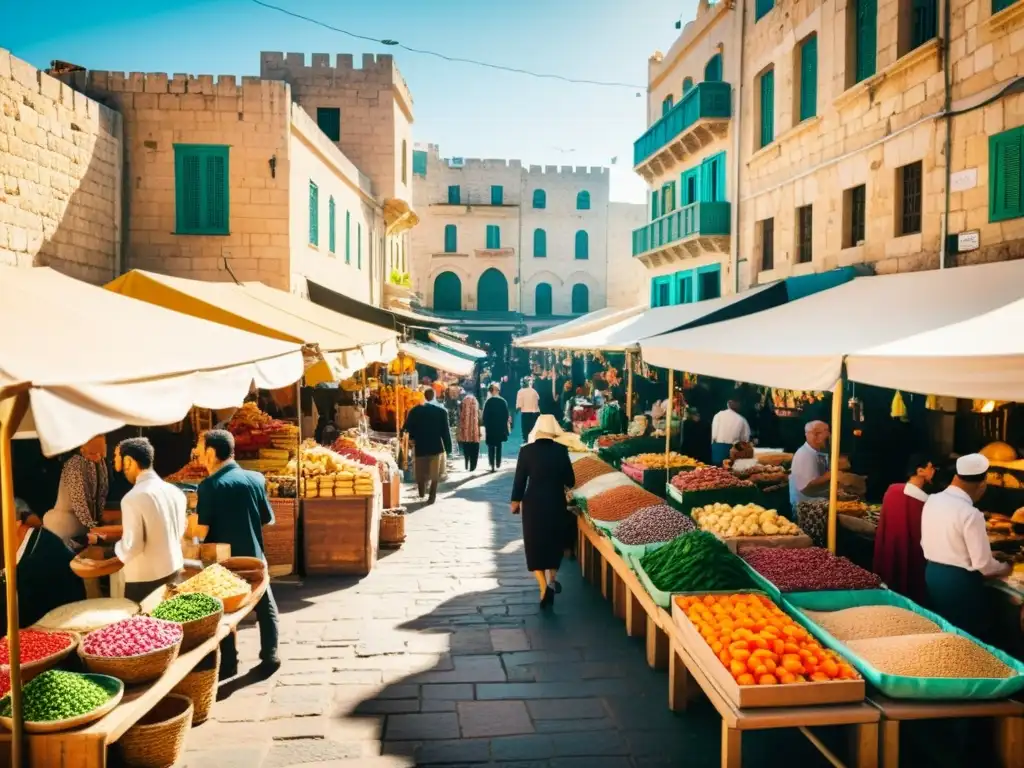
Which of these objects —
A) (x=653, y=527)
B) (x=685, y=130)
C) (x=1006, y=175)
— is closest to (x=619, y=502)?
(x=653, y=527)

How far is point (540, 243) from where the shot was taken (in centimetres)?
4528

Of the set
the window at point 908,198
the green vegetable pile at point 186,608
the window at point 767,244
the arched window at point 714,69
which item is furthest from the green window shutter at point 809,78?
the green vegetable pile at point 186,608

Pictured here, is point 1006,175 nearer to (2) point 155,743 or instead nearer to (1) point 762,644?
(1) point 762,644

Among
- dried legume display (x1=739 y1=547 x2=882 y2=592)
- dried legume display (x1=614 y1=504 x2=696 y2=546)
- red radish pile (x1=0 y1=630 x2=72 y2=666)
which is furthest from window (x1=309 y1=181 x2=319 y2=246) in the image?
red radish pile (x1=0 y1=630 x2=72 y2=666)

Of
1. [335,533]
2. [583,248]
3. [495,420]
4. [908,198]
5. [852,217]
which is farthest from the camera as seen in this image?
Answer: [583,248]

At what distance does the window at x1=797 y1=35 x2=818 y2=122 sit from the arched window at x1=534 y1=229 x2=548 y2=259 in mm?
30581

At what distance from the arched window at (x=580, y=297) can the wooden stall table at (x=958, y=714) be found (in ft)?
138

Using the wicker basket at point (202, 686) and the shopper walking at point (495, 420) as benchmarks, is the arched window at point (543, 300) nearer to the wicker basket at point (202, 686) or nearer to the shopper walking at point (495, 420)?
the shopper walking at point (495, 420)

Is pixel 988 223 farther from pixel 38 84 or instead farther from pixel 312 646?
pixel 38 84

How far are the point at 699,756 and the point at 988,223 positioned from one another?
26.1 ft

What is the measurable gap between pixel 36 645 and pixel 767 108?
640 inches

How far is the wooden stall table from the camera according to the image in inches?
153

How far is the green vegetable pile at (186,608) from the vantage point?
15.3ft

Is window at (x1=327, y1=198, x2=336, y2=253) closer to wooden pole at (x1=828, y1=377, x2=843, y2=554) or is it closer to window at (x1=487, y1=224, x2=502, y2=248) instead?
wooden pole at (x1=828, y1=377, x2=843, y2=554)
